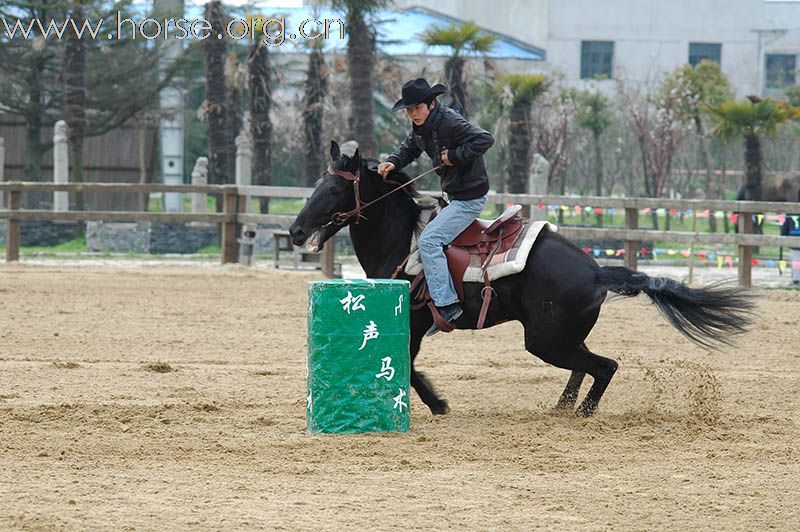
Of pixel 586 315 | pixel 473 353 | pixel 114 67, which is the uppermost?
pixel 114 67

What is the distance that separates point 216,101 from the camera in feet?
96.4

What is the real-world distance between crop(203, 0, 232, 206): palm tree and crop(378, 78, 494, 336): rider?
21749 millimetres

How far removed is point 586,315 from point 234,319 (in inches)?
242

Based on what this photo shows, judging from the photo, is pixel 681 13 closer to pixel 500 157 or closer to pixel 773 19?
pixel 773 19

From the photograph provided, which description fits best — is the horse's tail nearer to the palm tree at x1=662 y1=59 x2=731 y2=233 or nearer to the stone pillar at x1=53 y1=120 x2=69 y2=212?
the stone pillar at x1=53 y1=120 x2=69 y2=212

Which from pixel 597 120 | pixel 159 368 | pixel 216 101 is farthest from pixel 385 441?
pixel 597 120

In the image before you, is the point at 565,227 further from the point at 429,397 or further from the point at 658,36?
the point at 658,36

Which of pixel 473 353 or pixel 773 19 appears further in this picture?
pixel 773 19

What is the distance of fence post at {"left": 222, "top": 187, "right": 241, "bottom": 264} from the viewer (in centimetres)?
1864

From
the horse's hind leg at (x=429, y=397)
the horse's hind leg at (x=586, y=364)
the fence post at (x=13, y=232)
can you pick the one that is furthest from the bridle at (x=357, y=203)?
the fence post at (x=13, y=232)

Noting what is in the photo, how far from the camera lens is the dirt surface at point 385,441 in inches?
206

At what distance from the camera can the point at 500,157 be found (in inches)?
1446

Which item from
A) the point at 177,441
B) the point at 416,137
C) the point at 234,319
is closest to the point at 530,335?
the point at 416,137

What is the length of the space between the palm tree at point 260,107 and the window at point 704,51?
2711 cm
